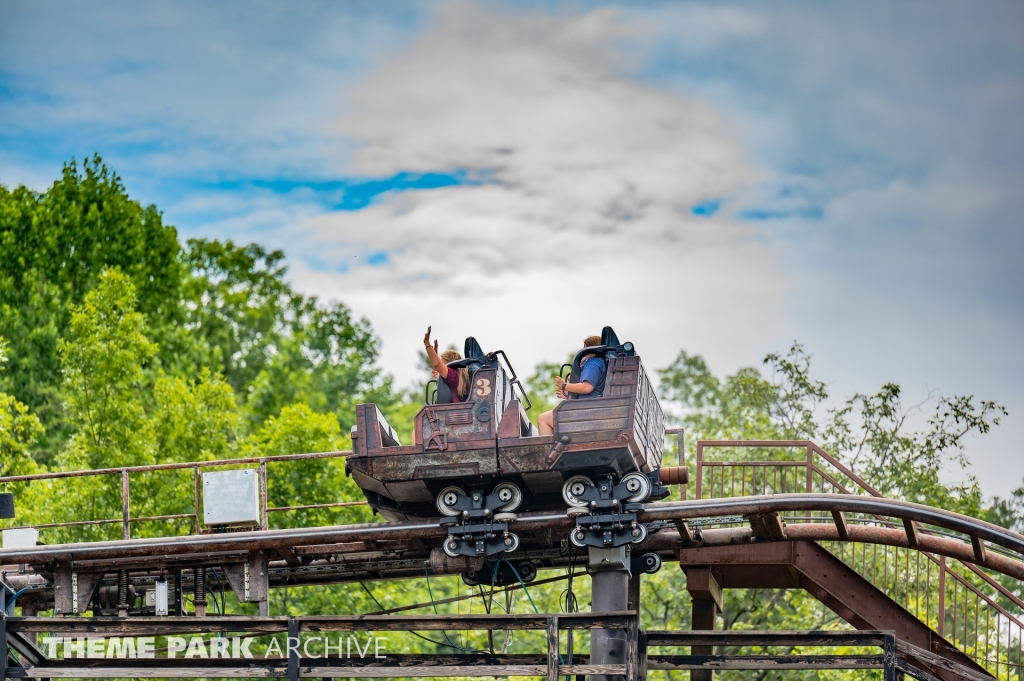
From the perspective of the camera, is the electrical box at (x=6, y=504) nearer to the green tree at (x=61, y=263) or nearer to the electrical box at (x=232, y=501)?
the electrical box at (x=232, y=501)

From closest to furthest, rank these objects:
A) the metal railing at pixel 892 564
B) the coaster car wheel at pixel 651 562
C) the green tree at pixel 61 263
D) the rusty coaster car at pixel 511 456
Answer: the rusty coaster car at pixel 511 456 → the metal railing at pixel 892 564 → the coaster car wheel at pixel 651 562 → the green tree at pixel 61 263

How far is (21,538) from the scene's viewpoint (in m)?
16.8

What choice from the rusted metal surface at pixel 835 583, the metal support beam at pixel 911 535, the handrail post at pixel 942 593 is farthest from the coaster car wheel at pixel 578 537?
the handrail post at pixel 942 593

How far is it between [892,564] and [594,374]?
9.23 meters

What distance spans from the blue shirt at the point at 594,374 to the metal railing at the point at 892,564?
1237 millimetres

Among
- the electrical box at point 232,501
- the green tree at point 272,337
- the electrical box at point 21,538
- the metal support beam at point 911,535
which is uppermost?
the green tree at point 272,337

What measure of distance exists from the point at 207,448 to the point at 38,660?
13.6m

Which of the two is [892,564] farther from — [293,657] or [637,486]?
[293,657]

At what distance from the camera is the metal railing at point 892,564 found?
1487 cm

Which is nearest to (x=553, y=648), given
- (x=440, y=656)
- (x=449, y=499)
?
(x=440, y=656)

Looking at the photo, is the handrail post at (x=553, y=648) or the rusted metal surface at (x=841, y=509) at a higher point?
the rusted metal surface at (x=841, y=509)

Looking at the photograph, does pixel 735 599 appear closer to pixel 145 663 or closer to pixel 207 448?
pixel 207 448

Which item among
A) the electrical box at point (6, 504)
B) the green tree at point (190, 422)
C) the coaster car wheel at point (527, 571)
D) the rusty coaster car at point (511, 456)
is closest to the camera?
the rusty coaster car at point (511, 456)

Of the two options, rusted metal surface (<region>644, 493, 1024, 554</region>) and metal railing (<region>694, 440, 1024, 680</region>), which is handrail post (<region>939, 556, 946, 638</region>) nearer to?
metal railing (<region>694, 440, 1024, 680</region>)
